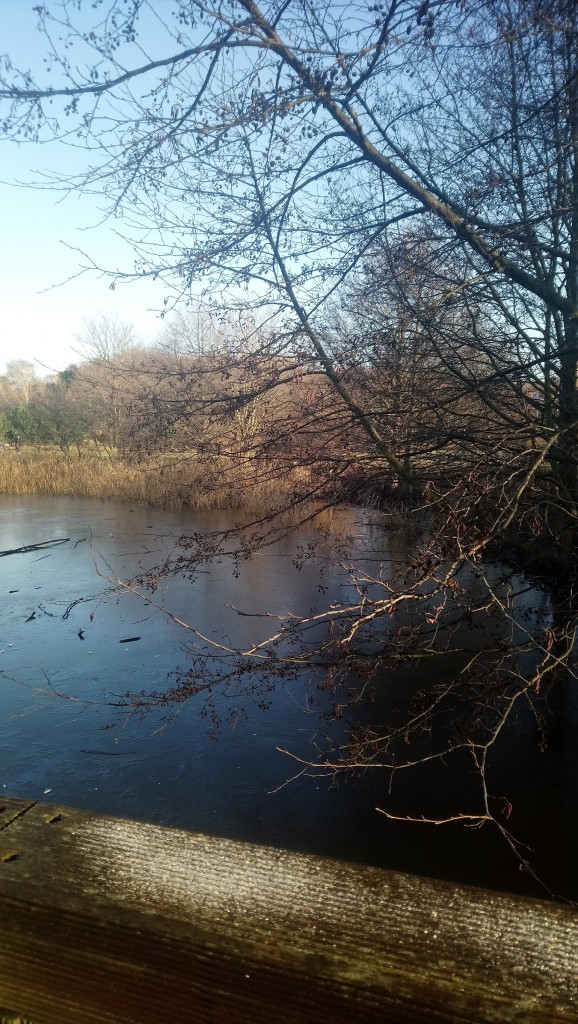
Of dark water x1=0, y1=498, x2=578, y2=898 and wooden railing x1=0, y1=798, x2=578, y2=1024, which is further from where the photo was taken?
dark water x1=0, y1=498, x2=578, y2=898

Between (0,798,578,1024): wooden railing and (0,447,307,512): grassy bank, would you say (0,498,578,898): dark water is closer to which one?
(0,798,578,1024): wooden railing

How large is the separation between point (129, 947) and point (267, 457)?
3.86 metres

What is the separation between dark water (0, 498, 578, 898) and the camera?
3.61 m

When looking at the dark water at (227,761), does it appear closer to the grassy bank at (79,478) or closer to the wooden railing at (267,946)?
the wooden railing at (267,946)

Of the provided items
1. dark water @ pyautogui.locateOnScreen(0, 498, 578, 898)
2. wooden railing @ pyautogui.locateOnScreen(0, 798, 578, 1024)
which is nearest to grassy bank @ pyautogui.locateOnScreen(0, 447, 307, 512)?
dark water @ pyautogui.locateOnScreen(0, 498, 578, 898)

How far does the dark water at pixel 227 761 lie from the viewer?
11.8 ft

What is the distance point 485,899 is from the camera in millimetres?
1052

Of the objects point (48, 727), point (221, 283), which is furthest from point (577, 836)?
point (221, 283)

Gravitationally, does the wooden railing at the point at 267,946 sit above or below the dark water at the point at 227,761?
above

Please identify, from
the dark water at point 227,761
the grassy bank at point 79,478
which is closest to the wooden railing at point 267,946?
the dark water at point 227,761

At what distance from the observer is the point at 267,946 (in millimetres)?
980

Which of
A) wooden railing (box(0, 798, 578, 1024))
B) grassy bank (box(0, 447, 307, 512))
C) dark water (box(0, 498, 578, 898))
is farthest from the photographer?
grassy bank (box(0, 447, 307, 512))

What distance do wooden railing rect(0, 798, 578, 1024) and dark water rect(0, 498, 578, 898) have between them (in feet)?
8.42

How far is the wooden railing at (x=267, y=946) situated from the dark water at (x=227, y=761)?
257 cm
